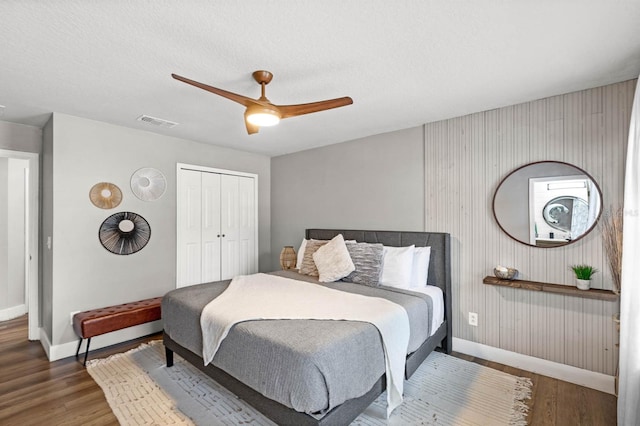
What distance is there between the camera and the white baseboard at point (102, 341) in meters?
3.05

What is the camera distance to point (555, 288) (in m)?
2.52

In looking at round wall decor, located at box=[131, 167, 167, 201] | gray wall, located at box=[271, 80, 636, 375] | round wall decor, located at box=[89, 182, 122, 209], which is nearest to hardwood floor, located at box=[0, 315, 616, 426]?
gray wall, located at box=[271, 80, 636, 375]

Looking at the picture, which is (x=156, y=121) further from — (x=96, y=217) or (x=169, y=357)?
(x=169, y=357)

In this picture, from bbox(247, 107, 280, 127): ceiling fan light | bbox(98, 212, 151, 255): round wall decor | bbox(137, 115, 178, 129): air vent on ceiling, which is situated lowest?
bbox(98, 212, 151, 255): round wall decor

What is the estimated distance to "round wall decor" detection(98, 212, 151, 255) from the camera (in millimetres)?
3383

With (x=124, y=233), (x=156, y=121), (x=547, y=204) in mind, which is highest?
(x=156, y=121)

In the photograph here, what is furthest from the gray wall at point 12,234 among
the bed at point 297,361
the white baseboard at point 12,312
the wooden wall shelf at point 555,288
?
the wooden wall shelf at point 555,288

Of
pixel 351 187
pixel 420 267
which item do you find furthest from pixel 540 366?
pixel 351 187

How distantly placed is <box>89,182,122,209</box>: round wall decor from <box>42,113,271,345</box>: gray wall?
0.05 meters

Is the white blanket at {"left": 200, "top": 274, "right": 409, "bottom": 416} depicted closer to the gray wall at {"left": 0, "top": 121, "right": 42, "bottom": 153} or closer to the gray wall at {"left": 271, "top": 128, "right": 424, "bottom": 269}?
the gray wall at {"left": 271, "top": 128, "right": 424, "bottom": 269}

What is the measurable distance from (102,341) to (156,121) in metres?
2.48

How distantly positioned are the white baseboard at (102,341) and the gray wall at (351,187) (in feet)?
6.72

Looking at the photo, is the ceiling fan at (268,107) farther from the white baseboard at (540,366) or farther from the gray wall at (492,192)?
the white baseboard at (540,366)

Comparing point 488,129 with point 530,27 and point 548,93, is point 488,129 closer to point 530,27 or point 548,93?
point 548,93
